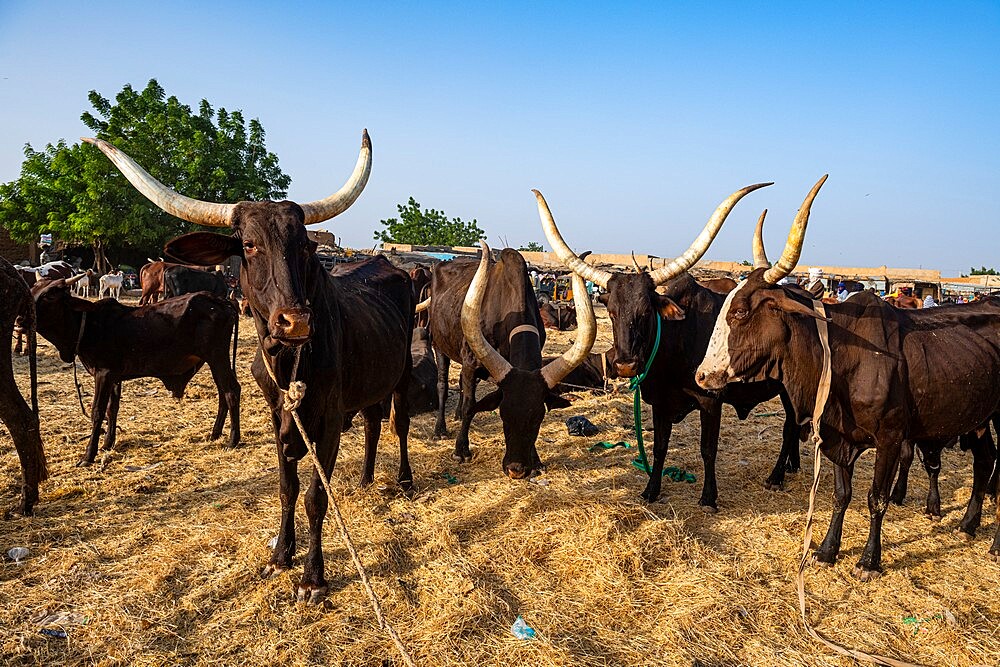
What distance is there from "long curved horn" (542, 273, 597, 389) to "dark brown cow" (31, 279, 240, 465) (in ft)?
12.2

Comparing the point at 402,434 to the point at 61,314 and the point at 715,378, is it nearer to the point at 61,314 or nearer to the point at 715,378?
the point at 715,378

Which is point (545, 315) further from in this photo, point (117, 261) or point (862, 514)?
point (117, 261)

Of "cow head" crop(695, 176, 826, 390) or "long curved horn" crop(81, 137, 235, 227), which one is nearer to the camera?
"long curved horn" crop(81, 137, 235, 227)

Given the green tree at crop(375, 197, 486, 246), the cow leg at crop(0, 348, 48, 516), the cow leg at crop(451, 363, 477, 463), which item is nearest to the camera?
the cow leg at crop(0, 348, 48, 516)

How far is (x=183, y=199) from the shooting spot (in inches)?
127

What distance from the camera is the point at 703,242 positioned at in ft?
16.0

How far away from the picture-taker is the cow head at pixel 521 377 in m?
4.99

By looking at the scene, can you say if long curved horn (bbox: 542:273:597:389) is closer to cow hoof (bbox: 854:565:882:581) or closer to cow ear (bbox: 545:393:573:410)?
cow ear (bbox: 545:393:573:410)

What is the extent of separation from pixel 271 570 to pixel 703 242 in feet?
13.6

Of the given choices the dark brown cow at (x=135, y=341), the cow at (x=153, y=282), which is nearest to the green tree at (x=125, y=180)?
the cow at (x=153, y=282)

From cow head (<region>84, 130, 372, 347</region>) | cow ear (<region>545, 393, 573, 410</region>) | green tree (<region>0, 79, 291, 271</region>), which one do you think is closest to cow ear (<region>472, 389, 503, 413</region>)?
cow ear (<region>545, 393, 573, 410</region>)

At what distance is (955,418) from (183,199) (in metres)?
5.38

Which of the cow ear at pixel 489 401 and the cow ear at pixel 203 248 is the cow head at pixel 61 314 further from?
the cow ear at pixel 489 401

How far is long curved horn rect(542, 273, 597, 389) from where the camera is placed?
5.03m
